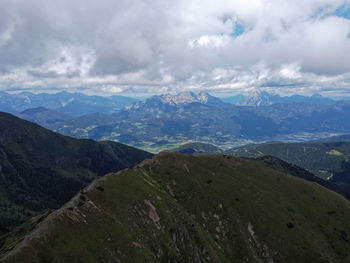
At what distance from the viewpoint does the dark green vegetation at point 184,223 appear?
89500 millimetres

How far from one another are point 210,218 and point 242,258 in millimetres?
27844

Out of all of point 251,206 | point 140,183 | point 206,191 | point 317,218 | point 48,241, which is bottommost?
point 317,218

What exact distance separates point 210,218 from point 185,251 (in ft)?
124

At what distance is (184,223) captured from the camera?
445 feet

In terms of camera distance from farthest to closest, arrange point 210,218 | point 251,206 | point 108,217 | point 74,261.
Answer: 1. point 251,206
2. point 210,218
3. point 108,217
4. point 74,261

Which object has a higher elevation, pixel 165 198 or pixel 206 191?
pixel 165 198

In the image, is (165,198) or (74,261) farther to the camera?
(165,198)

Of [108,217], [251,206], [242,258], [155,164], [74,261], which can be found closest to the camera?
[74,261]

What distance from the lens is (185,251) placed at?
12156cm

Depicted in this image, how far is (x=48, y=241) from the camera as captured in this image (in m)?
82.8

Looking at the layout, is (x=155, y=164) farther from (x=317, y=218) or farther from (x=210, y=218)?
(x=317, y=218)

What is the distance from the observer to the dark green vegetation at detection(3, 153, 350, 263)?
89.5 metres

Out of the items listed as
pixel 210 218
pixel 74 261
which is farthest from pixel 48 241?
pixel 210 218

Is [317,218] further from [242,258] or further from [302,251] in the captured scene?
[242,258]
